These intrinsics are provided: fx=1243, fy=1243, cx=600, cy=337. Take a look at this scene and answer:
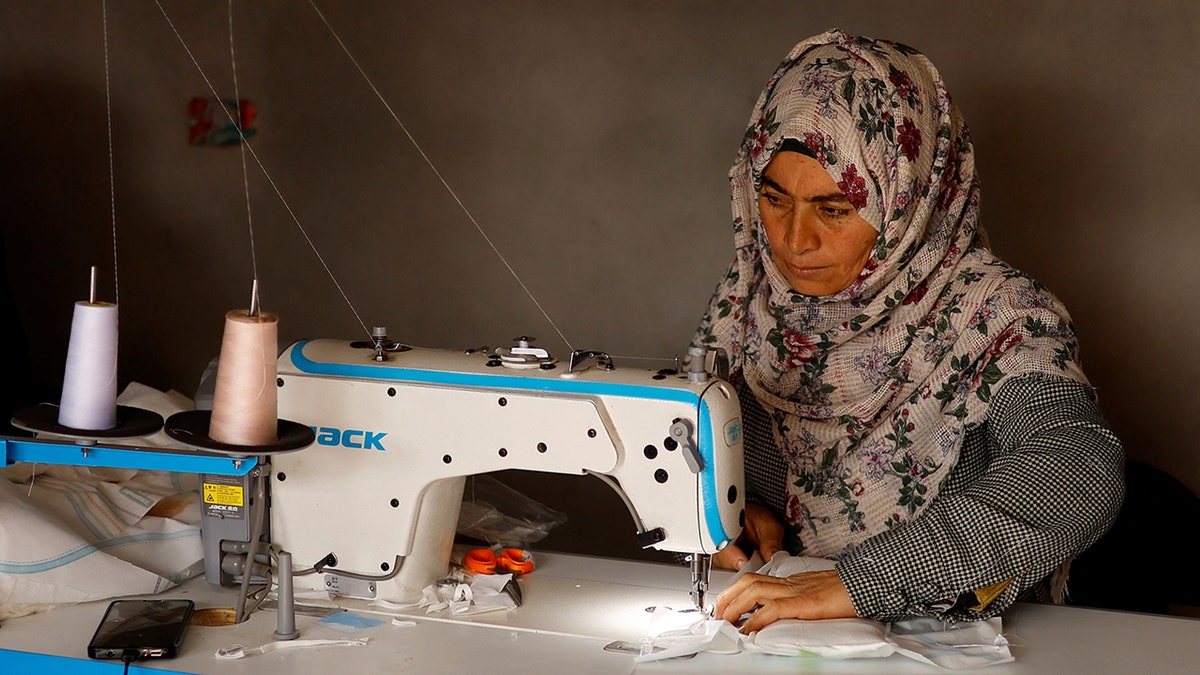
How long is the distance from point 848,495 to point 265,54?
8.07 feet

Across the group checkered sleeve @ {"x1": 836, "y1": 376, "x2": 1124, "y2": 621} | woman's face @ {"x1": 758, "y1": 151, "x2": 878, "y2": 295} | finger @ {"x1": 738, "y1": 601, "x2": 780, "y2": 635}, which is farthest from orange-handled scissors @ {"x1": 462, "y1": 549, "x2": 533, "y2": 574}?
woman's face @ {"x1": 758, "y1": 151, "x2": 878, "y2": 295}

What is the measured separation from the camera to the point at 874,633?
5.81ft

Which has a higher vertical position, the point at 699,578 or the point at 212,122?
the point at 212,122

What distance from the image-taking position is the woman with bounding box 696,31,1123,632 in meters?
2.01

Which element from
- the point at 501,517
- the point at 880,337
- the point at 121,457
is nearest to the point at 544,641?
the point at 501,517

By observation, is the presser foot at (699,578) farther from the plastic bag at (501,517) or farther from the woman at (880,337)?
the plastic bag at (501,517)

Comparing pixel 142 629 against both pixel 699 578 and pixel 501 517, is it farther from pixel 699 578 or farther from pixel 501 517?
pixel 699 578

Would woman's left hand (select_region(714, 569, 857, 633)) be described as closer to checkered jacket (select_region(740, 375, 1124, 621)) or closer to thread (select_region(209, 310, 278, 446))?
checkered jacket (select_region(740, 375, 1124, 621))

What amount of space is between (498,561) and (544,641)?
0.30 m

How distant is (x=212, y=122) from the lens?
4012 millimetres

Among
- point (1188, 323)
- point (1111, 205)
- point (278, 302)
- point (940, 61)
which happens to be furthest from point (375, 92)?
point (1188, 323)

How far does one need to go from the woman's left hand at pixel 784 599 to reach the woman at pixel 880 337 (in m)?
0.10

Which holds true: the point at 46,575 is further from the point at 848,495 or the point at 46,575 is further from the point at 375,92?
the point at 375,92

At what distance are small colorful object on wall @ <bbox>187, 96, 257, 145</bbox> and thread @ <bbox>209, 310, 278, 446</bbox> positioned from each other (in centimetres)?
241
